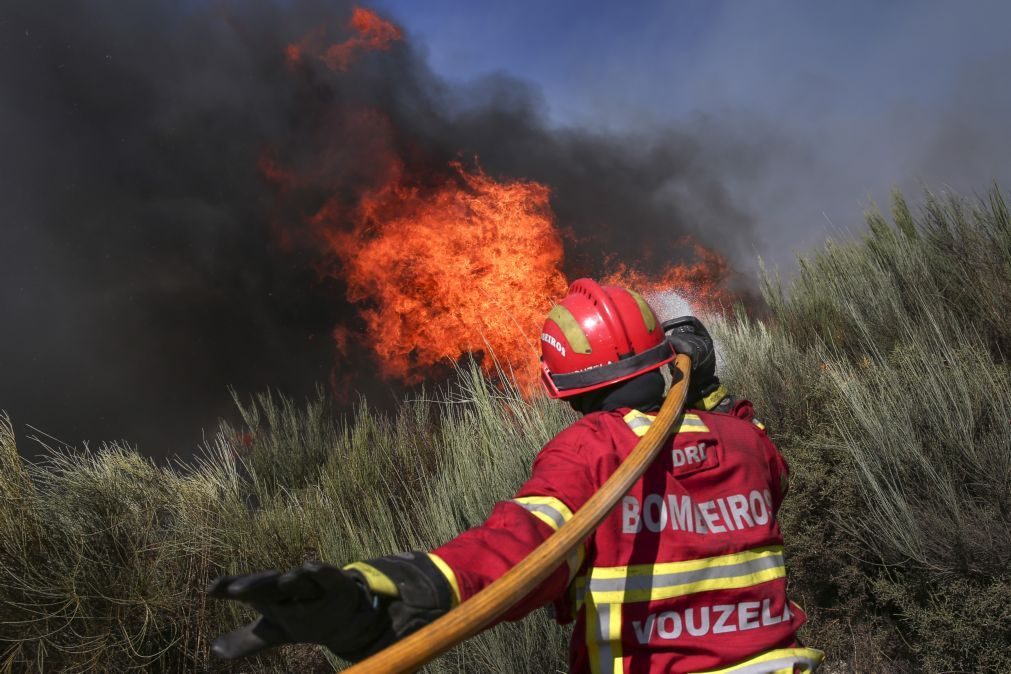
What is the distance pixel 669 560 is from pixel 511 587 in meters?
0.63

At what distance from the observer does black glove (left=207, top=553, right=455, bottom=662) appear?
3.16 feet

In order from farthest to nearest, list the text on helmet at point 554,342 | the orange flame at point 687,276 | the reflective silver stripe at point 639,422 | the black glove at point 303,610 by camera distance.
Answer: the orange flame at point 687,276 < the text on helmet at point 554,342 < the reflective silver stripe at point 639,422 < the black glove at point 303,610

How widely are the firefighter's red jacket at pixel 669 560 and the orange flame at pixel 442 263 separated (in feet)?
31.7

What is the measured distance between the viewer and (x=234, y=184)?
13062mm

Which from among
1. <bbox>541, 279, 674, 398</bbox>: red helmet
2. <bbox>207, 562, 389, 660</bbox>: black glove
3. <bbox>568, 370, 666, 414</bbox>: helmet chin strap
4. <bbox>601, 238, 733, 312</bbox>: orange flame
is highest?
<bbox>601, 238, 733, 312</bbox>: orange flame

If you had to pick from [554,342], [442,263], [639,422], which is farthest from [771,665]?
[442,263]

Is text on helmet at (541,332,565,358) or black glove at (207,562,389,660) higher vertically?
text on helmet at (541,332,565,358)

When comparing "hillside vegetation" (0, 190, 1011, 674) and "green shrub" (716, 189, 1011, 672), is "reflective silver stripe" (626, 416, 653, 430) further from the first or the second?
"green shrub" (716, 189, 1011, 672)

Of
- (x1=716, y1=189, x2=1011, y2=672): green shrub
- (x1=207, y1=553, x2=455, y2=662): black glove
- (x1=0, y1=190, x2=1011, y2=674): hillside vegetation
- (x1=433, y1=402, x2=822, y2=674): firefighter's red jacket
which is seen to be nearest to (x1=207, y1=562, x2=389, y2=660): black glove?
(x1=207, y1=553, x2=455, y2=662): black glove

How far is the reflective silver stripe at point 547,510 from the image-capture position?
1442 millimetres

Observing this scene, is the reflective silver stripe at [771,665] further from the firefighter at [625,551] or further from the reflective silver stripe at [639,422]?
the reflective silver stripe at [639,422]

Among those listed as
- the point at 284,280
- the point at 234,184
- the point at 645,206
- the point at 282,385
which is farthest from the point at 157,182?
the point at 645,206

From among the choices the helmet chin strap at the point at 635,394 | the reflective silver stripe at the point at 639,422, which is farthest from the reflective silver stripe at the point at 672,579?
the helmet chin strap at the point at 635,394

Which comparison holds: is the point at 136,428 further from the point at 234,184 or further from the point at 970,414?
the point at 970,414
